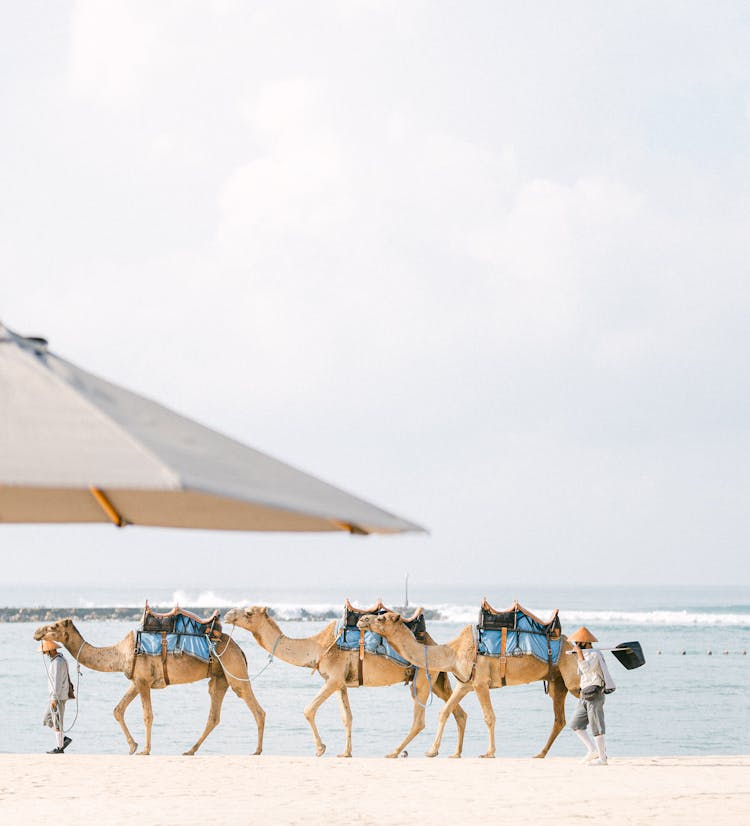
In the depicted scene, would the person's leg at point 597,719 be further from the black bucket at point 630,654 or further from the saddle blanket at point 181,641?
the saddle blanket at point 181,641

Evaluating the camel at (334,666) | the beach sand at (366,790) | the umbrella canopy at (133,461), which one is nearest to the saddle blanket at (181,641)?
the camel at (334,666)

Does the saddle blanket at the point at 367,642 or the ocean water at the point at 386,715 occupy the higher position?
the saddle blanket at the point at 367,642

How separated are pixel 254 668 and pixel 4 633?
1044 inches

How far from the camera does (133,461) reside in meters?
3.31

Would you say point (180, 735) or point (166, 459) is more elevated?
point (166, 459)

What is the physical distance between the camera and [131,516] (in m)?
4.79

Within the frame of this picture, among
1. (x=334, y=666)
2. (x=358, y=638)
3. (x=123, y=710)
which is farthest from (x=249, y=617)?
(x=123, y=710)

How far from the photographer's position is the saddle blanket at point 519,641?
1525 cm

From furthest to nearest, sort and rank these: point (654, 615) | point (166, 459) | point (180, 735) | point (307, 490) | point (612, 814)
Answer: point (654, 615), point (180, 735), point (612, 814), point (307, 490), point (166, 459)

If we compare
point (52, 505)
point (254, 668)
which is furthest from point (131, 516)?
point (254, 668)

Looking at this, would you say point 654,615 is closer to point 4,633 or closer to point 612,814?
point 4,633

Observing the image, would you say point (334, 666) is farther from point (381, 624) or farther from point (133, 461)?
point (133, 461)

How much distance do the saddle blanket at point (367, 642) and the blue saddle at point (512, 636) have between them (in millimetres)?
1026

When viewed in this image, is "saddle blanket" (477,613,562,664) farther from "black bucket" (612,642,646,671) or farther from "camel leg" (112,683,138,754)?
"camel leg" (112,683,138,754)
